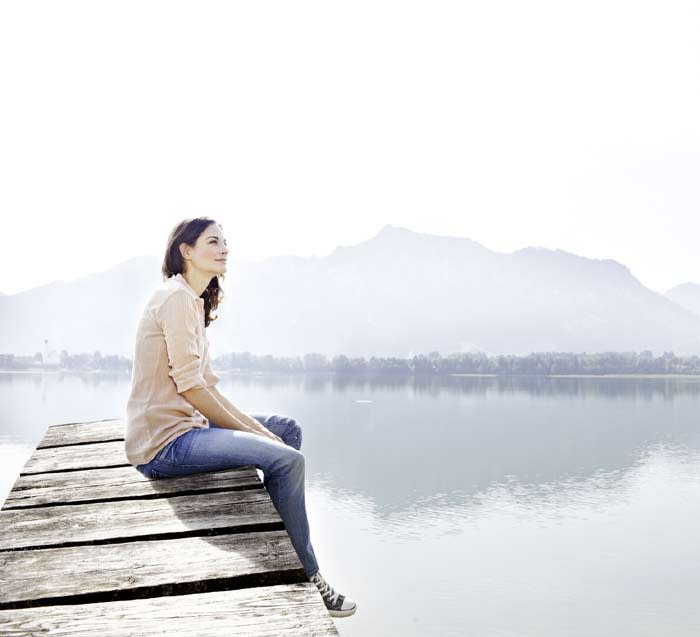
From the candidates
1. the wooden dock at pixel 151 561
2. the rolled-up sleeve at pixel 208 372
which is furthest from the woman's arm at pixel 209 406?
the rolled-up sleeve at pixel 208 372

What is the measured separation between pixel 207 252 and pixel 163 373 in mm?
680

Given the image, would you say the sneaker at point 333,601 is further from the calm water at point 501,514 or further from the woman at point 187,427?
the calm water at point 501,514

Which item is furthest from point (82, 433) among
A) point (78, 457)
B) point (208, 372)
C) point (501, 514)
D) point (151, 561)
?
point (501, 514)

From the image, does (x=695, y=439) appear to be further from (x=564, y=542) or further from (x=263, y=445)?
(x=263, y=445)

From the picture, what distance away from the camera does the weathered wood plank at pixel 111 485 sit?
289 cm

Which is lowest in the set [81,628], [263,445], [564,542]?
[564,542]

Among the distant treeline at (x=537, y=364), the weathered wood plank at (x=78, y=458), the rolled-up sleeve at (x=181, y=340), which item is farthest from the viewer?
the distant treeline at (x=537, y=364)

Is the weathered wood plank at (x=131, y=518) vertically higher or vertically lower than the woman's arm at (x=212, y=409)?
lower

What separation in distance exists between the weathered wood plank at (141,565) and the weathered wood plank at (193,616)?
76 mm

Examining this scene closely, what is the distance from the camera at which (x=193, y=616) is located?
1735 mm

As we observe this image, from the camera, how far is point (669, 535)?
28.5m

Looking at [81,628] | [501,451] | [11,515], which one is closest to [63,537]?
[11,515]

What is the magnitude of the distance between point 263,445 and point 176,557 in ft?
2.82

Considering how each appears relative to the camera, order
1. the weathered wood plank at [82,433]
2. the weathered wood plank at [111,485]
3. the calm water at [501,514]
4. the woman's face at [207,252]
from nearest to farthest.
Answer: the weathered wood plank at [111,485] < the woman's face at [207,252] < the weathered wood plank at [82,433] < the calm water at [501,514]
